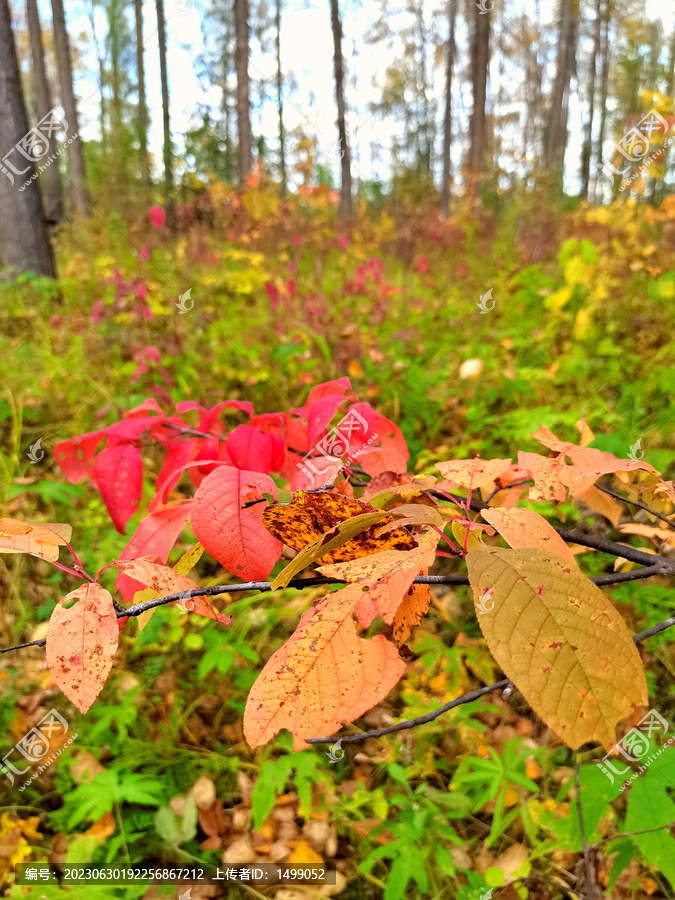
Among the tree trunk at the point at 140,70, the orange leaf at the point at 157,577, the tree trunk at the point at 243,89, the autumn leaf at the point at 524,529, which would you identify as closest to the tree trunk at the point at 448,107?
the tree trunk at the point at 243,89

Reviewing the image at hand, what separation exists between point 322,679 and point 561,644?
17 cm

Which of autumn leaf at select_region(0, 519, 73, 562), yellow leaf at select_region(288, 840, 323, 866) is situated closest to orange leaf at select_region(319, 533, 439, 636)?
autumn leaf at select_region(0, 519, 73, 562)

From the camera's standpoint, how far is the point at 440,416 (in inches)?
101

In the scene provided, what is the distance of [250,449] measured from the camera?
81 cm

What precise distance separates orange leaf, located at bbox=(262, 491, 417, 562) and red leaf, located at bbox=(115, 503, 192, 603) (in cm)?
20

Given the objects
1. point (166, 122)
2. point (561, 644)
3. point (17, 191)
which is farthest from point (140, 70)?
point (561, 644)

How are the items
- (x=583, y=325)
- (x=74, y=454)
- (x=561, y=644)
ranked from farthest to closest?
(x=583, y=325)
(x=74, y=454)
(x=561, y=644)

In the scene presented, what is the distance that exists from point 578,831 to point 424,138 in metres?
22.1

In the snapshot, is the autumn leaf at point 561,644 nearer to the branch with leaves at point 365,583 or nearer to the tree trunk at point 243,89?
the branch with leaves at point 365,583

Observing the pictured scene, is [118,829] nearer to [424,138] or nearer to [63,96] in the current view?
[63,96]

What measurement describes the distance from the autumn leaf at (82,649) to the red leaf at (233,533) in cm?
12

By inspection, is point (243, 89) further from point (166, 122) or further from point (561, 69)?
point (561, 69)

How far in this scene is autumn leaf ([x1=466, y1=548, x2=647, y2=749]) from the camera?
32 centimetres

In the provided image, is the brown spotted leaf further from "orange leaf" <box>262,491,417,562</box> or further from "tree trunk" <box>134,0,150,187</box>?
"tree trunk" <box>134,0,150,187</box>
